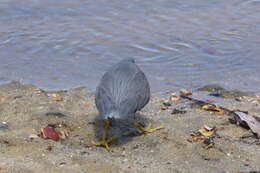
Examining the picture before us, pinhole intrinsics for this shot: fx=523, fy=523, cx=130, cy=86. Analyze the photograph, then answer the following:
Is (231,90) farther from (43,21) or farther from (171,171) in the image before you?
(43,21)

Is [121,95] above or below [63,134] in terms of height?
above

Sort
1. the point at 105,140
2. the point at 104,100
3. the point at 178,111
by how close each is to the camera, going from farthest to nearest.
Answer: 1. the point at 178,111
2. the point at 105,140
3. the point at 104,100

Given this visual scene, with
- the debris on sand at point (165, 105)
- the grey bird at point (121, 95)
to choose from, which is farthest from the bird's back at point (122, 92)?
the debris on sand at point (165, 105)

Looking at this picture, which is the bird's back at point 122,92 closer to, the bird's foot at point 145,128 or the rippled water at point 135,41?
the bird's foot at point 145,128

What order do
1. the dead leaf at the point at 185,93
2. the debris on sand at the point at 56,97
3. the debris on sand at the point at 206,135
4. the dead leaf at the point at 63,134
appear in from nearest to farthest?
the debris on sand at the point at 206,135 → the dead leaf at the point at 63,134 → the debris on sand at the point at 56,97 → the dead leaf at the point at 185,93

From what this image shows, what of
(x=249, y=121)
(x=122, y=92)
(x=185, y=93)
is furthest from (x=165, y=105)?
(x=122, y=92)

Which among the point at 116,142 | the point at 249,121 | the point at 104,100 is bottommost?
A: the point at 116,142

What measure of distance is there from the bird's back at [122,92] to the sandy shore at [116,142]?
335 millimetres

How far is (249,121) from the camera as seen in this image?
4656 millimetres

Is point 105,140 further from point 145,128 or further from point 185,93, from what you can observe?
point 185,93

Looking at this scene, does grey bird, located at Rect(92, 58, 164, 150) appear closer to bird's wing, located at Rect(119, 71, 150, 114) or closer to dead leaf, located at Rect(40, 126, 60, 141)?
bird's wing, located at Rect(119, 71, 150, 114)

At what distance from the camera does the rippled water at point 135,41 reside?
624cm

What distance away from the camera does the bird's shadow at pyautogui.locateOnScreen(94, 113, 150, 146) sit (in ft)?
14.8

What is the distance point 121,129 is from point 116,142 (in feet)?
0.95
